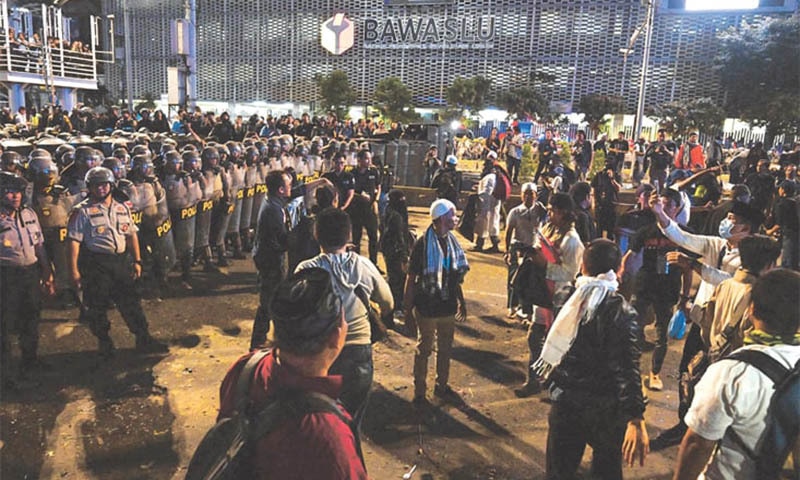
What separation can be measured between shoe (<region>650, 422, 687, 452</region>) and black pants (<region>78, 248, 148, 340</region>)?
189 inches

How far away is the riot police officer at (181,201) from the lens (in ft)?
25.7

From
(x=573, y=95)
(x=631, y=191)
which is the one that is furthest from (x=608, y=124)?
(x=631, y=191)

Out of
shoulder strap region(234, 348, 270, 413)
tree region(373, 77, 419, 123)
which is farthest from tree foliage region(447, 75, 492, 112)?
shoulder strap region(234, 348, 270, 413)

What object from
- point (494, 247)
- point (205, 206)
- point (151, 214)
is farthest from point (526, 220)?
point (151, 214)

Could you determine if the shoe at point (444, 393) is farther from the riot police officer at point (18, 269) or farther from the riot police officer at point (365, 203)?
the riot police officer at point (18, 269)

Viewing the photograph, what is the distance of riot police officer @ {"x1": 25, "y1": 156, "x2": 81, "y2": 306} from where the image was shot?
6484 millimetres

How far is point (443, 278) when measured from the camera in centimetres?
494

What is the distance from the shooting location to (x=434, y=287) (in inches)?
193

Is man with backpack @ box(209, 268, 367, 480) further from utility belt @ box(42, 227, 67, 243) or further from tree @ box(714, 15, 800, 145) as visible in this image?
tree @ box(714, 15, 800, 145)

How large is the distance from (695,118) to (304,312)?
2759 centimetres

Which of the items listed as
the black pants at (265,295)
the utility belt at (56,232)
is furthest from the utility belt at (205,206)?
the black pants at (265,295)

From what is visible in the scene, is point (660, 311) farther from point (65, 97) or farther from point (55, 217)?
point (65, 97)

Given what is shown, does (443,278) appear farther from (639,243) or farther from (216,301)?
(216,301)

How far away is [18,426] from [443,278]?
3571 millimetres
